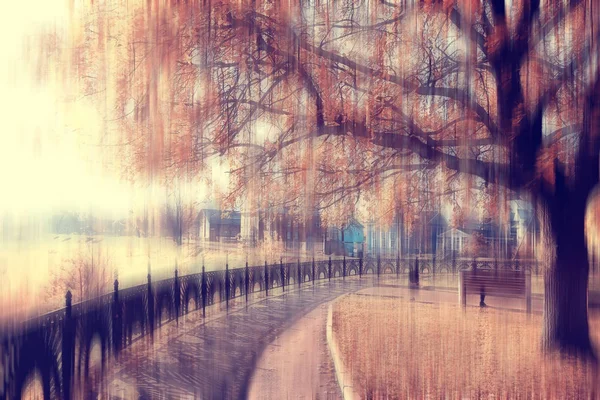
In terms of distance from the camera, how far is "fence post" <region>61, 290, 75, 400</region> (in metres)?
4.85

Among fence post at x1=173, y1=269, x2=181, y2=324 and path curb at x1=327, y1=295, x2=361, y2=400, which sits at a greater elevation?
fence post at x1=173, y1=269, x2=181, y2=324

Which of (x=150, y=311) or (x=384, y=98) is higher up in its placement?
(x=384, y=98)

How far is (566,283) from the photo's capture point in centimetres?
627

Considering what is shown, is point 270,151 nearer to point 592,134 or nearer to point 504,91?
point 504,91

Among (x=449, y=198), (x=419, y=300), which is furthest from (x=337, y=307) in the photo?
(x=449, y=198)

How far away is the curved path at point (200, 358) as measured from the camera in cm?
523

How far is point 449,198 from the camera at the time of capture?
6492mm

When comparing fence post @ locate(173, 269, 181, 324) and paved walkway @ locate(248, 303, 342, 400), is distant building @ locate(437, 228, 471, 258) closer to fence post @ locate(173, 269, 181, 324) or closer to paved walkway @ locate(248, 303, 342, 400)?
paved walkway @ locate(248, 303, 342, 400)

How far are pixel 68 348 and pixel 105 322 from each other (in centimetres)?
94

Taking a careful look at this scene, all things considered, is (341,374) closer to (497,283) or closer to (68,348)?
(68,348)

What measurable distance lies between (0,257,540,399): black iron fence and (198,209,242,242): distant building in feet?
4.09

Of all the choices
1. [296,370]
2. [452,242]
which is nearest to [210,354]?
[296,370]

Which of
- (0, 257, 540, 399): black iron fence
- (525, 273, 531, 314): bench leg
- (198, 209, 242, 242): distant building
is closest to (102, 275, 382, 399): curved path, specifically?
(0, 257, 540, 399): black iron fence

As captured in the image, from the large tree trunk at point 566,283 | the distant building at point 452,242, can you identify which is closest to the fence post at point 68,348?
the distant building at point 452,242
